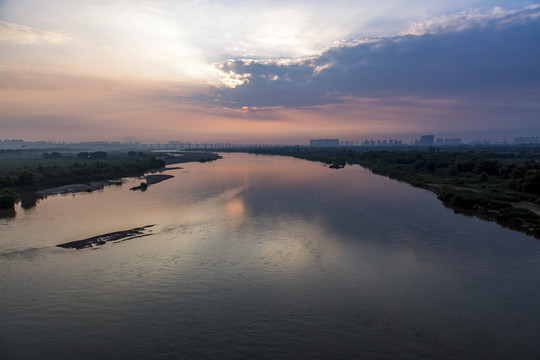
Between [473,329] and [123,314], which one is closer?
[473,329]

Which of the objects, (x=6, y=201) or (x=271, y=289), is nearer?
(x=271, y=289)

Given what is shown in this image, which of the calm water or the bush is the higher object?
the bush

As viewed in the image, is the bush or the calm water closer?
the calm water

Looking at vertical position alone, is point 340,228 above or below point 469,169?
below

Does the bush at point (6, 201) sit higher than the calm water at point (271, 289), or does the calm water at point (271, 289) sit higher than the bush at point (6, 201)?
the bush at point (6, 201)

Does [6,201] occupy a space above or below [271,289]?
above

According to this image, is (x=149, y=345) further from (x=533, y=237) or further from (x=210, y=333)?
(x=533, y=237)

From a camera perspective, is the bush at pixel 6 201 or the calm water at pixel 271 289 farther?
the bush at pixel 6 201

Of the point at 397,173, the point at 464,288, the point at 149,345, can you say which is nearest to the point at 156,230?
the point at 149,345
